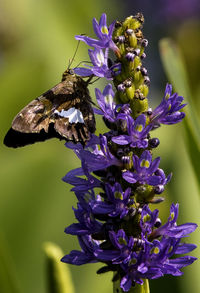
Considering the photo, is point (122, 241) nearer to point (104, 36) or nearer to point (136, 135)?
point (136, 135)

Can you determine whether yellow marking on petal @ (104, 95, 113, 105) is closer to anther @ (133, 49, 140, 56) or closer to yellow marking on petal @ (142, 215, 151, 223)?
anther @ (133, 49, 140, 56)

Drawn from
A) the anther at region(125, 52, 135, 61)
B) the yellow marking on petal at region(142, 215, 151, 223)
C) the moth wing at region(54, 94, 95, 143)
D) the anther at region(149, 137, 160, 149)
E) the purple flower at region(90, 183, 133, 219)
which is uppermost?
the anther at region(125, 52, 135, 61)

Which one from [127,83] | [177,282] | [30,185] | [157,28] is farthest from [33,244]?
[157,28]

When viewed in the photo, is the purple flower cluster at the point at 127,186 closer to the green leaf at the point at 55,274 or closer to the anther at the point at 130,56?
the anther at the point at 130,56

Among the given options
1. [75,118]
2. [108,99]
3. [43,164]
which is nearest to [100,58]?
[108,99]

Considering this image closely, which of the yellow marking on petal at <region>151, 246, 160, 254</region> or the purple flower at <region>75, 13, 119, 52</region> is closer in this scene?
the yellow marking on petal at <region>151, 246, 160, 254</region>

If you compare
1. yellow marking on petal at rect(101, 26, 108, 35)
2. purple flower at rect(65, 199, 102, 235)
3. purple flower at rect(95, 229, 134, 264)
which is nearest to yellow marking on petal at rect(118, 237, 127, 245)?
Result: purple flower at rect(95, 229, 134, 264)
